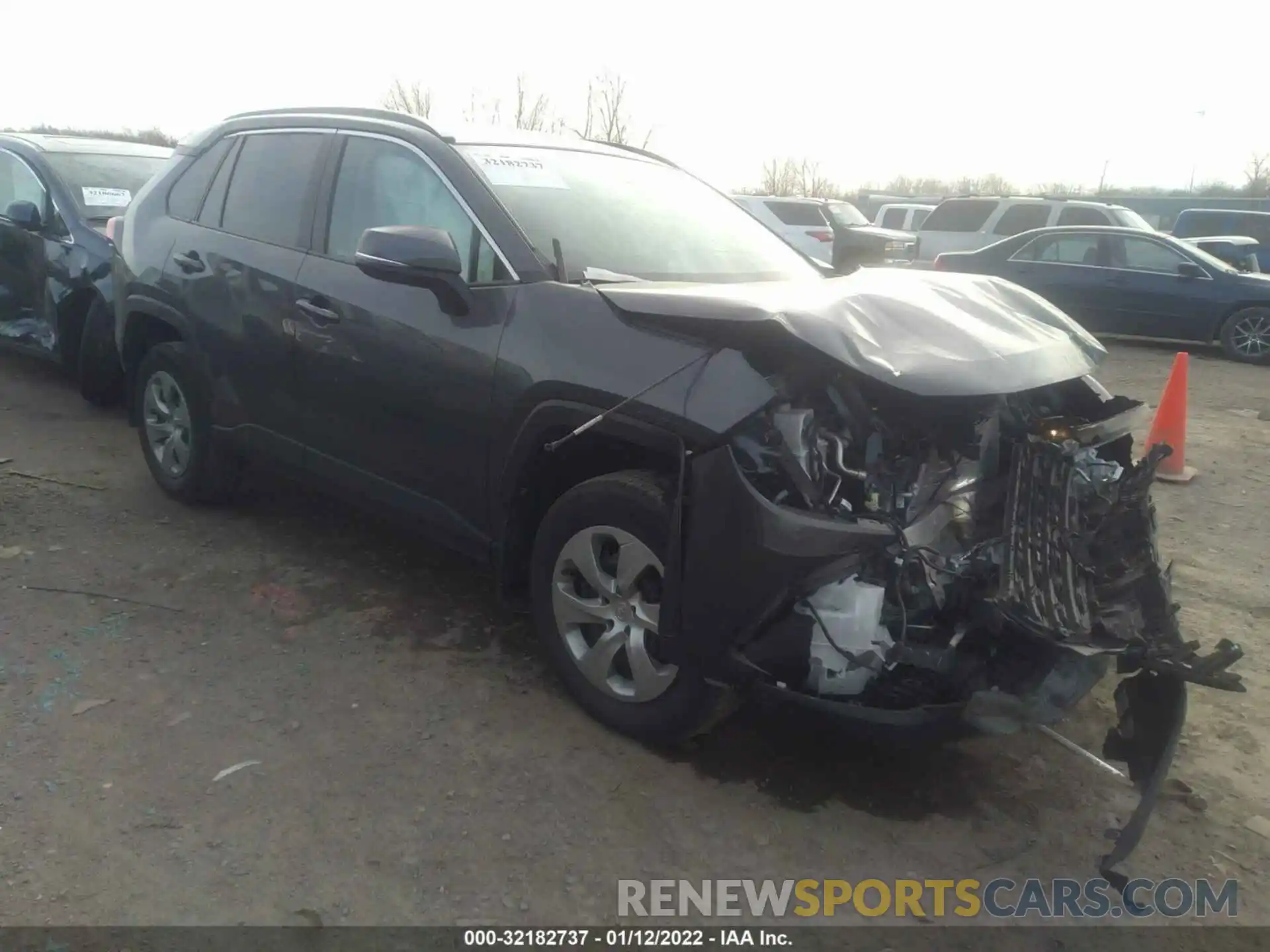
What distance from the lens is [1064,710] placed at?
2.72 metres

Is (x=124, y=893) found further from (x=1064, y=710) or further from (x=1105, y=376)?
(x=1105, y=376)

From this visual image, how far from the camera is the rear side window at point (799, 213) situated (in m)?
18.9

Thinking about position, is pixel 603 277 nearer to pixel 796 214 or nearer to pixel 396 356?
pixel 396 356

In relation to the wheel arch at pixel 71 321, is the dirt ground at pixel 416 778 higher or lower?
lower

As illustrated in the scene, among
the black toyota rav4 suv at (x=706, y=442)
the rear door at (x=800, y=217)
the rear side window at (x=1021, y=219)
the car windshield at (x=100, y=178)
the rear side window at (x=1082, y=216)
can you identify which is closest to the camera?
the black toyota rav4 suv at (x=706, y=442)

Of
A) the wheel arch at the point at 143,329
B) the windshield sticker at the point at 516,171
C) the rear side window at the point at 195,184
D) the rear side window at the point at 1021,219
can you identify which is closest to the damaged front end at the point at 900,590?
the windshield sticker at the point at 516,171

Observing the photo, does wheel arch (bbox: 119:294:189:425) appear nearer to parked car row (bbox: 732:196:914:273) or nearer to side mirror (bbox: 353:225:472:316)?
side mirror (bbox: 353:225:472:316)

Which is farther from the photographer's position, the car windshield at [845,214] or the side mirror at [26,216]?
the car windshield at [845,214]

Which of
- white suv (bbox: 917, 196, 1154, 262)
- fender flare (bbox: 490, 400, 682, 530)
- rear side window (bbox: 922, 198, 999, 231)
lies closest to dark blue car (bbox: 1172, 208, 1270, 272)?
white suv (bbox: 917, 196, 1154, 262)

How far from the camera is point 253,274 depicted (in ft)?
14.2

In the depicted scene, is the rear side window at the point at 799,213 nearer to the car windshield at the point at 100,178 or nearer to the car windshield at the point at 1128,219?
the car windshield at the point at 1128,219

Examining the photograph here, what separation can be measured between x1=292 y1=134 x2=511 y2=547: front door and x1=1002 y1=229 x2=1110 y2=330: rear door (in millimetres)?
10959

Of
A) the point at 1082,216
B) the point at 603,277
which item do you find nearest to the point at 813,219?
the point at 1082,216

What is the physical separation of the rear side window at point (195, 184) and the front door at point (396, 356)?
108 cm
